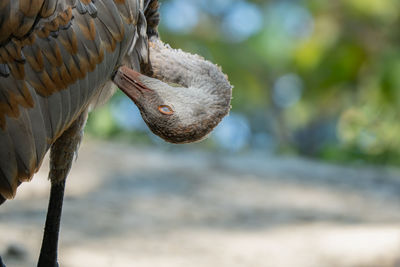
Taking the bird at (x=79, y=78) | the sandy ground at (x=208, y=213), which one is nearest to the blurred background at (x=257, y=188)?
the sandy ground at (x=208, y=213)

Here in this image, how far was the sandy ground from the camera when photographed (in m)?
4.99

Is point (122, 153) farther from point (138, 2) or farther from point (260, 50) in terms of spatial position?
point (260, 50)

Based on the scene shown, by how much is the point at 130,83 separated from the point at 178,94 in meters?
0.26

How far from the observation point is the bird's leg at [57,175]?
3922 millimetres

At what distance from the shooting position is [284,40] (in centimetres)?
1411

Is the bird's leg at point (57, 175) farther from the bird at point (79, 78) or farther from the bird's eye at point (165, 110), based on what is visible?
the bird's eye at point (165, 110)

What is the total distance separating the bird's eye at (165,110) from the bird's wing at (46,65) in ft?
1.04

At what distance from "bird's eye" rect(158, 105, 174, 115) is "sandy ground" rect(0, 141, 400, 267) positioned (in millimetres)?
1471

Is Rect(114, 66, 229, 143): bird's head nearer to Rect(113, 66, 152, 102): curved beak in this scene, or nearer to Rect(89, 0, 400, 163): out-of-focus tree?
Rect(113, 66, 152, 102): curved beak

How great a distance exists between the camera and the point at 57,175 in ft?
13.4

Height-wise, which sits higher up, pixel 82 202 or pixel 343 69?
pixel 343 69

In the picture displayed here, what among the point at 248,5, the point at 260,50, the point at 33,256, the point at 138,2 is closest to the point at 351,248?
the point at 33,256

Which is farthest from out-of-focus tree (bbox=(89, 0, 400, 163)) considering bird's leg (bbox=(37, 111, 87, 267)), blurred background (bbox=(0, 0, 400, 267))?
bird's leg (bbox=(37, 111, 87, 267))

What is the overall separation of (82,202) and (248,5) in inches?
452
